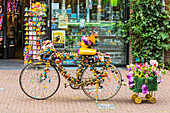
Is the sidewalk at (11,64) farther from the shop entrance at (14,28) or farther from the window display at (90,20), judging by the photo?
the window display at (90,20)

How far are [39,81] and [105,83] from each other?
127cm

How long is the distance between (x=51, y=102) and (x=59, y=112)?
2.34 feet

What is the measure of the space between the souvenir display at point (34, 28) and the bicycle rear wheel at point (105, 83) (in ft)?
14.2

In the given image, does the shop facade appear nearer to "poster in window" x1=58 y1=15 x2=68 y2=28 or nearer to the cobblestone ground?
"poster in window" x1=58 y1=15 x2=68 y2=28

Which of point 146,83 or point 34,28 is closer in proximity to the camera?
point 146,83

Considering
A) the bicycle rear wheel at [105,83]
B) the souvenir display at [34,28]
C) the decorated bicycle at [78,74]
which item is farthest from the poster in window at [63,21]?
the bicycle rear wheel at [105,83]

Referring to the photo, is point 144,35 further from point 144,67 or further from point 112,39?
point 144,67

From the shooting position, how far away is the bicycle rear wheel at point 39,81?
6.76 m

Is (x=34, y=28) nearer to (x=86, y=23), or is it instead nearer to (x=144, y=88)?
(x=86, y=23)

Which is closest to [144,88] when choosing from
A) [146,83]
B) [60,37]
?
[146,83]

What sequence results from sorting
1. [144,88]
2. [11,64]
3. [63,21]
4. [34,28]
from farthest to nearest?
[11,64]
[63,21]
[34,28]
[144,88]

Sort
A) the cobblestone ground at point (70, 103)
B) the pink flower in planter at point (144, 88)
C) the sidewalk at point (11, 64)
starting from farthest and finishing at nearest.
→ the sidewalk at point (11, 64) < the pink flower in planter at point (144, 88) < the cobblestone ground at point (70, 103)

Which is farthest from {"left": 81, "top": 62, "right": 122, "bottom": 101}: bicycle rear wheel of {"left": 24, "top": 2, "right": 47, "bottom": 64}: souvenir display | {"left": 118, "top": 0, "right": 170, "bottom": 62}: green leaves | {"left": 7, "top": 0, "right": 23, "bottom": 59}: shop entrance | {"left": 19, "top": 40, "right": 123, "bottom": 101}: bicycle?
{"left": 7, "top": 0, "right": 23, "bottom": 59}: shop entrance

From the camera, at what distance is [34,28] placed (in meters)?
10.8
